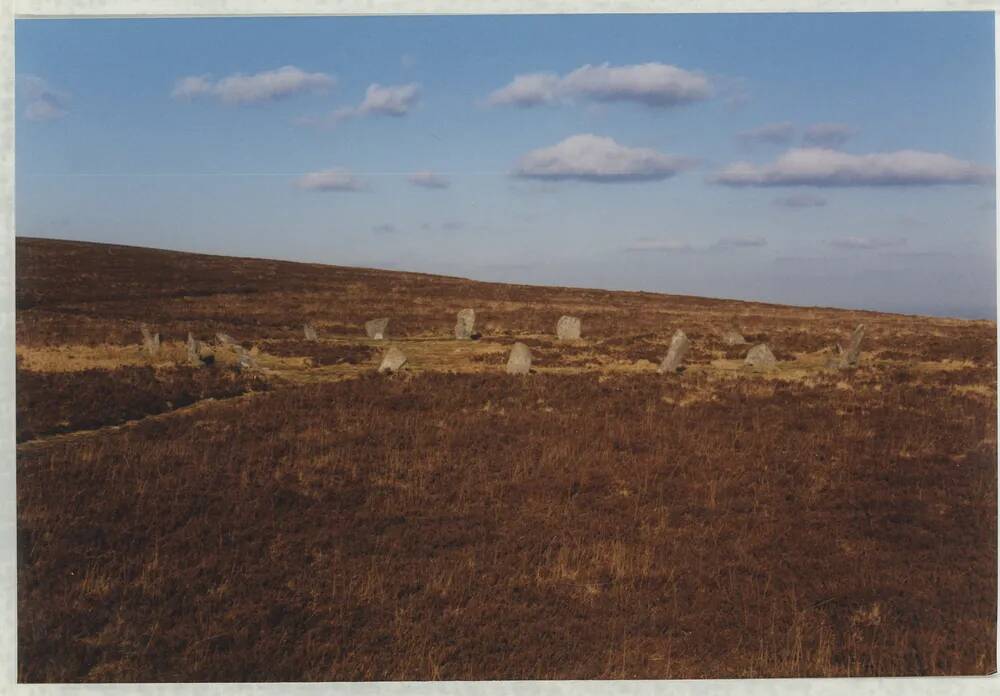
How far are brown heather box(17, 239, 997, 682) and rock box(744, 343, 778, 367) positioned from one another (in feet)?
12.9

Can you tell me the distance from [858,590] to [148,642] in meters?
7.36

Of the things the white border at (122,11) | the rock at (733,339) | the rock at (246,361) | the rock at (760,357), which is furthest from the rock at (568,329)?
the white border at (122,11)

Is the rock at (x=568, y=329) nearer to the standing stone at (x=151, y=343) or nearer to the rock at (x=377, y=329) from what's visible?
the rock at (x=377, y=329)

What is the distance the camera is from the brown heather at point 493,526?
7285 mm

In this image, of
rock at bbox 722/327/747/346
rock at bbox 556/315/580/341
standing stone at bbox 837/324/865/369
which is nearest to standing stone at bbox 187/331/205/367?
rock at bbox 556/315/580/341

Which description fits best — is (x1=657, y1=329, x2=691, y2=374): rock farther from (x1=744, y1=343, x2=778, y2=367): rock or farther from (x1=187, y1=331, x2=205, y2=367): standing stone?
(x1=187, y1=331, x2=205, y2=367): standing stone

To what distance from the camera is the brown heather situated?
7.29m

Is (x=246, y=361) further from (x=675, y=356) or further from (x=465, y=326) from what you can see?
(x=675, y=356)

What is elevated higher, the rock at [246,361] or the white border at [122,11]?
the white border at [122,11]

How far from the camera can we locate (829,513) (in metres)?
9.90

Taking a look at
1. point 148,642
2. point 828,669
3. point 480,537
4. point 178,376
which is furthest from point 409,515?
point 178,376

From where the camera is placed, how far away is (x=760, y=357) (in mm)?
22766

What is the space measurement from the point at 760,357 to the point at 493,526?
1582 cm

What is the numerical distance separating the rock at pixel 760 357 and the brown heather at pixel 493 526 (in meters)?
3.92
